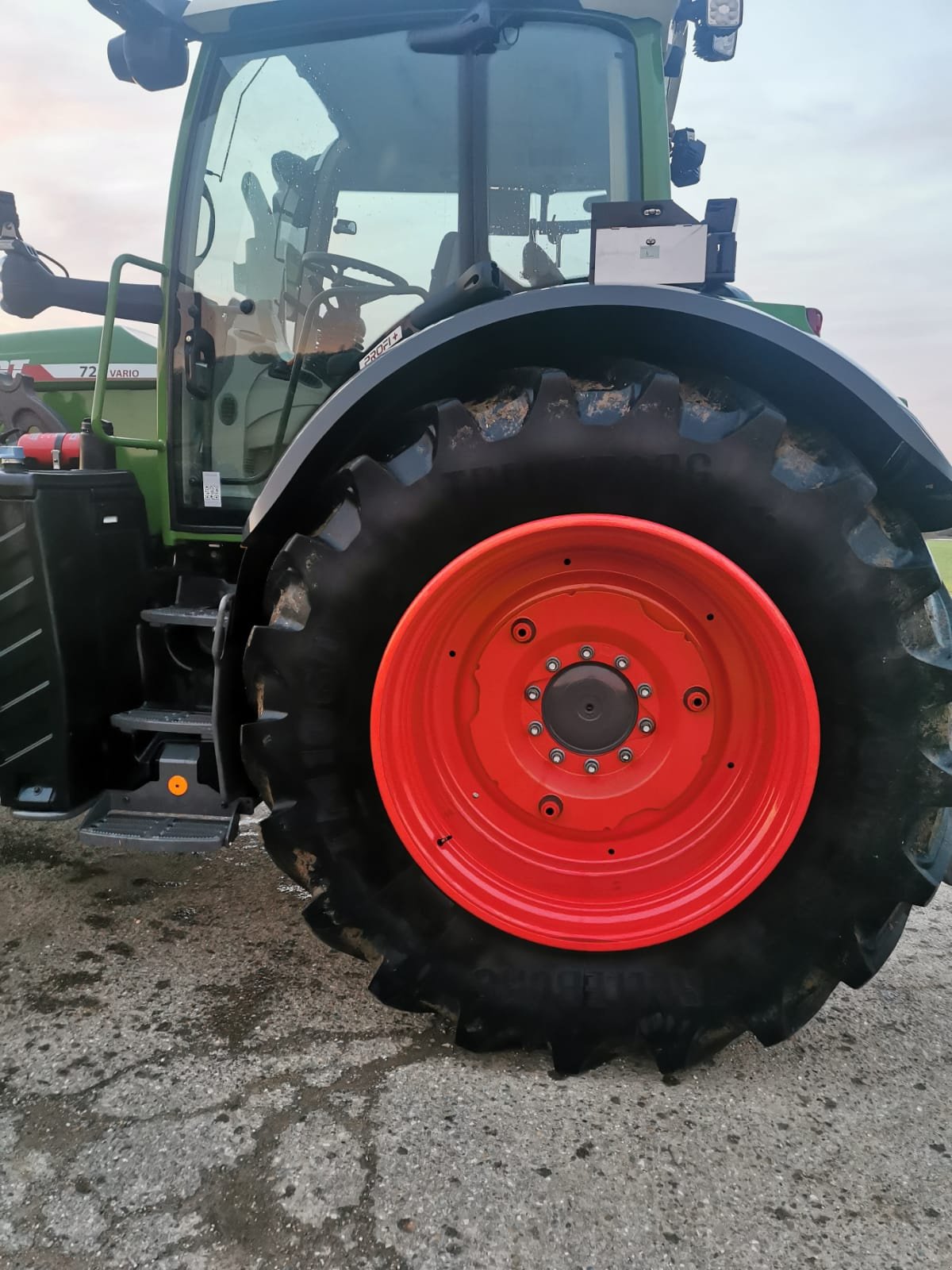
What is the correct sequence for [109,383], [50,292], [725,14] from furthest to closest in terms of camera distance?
1. [109,383]
2. [50,292]
3. [725,14]

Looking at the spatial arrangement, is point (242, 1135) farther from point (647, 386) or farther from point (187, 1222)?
point (647, 386)

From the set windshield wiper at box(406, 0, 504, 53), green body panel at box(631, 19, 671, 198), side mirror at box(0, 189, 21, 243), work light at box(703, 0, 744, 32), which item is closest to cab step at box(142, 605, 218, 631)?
side mirror at box(0, 189, 21, 243)

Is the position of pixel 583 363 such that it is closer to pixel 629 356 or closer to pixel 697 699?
pixel 629 356

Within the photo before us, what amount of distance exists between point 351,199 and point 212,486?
88cm

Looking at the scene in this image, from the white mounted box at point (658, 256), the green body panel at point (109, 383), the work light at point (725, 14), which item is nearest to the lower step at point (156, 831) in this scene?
the green body panel at point (109, 383)

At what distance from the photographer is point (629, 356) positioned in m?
1.78

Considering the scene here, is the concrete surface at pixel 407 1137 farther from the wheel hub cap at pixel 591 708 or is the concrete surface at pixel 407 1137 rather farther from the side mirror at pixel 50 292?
the side mirror at pixel 50 292

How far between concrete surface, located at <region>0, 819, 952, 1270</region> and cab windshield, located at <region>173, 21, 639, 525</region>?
4.45ft

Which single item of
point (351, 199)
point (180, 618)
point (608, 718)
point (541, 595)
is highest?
point (351, 199)

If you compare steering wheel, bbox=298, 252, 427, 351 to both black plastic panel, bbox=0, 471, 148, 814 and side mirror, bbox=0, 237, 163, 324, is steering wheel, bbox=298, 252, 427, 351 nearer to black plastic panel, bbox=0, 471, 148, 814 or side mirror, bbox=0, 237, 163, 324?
side mirror, bbox=0, 237, 163, 324

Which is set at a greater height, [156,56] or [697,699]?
[156,56]

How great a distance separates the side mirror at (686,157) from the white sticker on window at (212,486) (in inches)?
83.5

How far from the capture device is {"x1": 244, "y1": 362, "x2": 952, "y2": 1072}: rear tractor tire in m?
1.55

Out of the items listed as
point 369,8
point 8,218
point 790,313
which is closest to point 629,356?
point 790,313
